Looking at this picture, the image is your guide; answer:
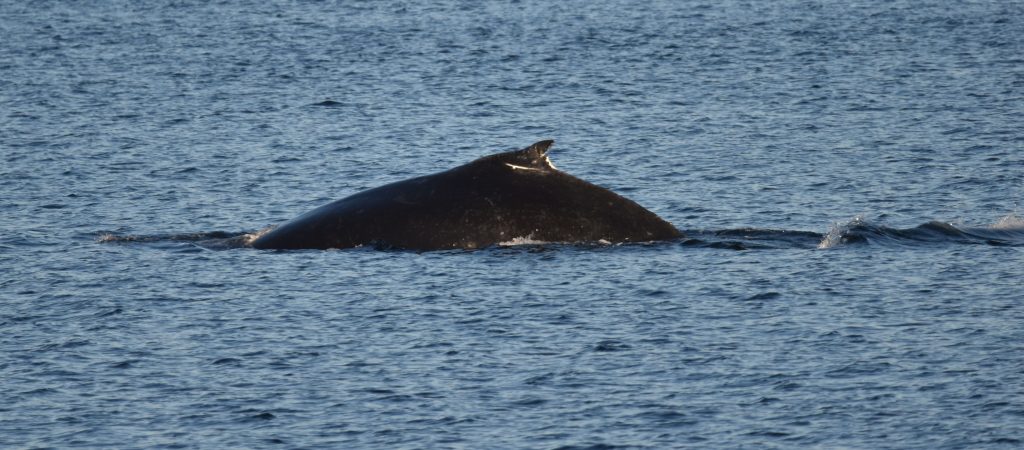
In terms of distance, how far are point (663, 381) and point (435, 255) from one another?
6.01 m

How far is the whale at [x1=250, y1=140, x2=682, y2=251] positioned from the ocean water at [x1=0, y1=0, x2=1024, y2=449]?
0.26 m

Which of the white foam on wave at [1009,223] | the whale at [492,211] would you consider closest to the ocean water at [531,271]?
the whale at [492,211]

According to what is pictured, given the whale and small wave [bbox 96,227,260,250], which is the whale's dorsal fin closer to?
the whale

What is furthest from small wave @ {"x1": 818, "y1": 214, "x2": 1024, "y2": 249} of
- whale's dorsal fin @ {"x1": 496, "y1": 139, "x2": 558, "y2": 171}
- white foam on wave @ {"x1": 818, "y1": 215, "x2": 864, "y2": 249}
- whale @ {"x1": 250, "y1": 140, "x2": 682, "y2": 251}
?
whale's dorsal fin @ {"x1": 496, "y1": 139, "x2": 558, "y2": 171}

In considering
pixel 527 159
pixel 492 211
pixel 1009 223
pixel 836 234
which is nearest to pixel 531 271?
pixel 492 211

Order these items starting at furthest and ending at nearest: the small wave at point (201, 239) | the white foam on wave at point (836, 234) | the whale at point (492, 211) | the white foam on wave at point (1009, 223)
Answer: the white foam on wave at point (1009, 223) < the small wave at point (201, 239) < the white foam on wave at point (836, 234) < the whale at point (492, 211)

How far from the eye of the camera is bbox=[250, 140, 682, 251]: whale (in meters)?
22.4

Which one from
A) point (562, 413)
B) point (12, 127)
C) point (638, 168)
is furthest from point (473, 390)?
point (12, 127)

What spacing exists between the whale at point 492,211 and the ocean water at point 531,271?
0.26 metres

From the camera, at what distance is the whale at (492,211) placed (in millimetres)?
22391

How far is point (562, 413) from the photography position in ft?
54.7

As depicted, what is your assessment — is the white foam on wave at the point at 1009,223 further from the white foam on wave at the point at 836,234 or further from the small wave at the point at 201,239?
the small wave at the point at 201,239

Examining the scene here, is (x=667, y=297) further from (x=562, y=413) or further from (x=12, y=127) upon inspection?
(x=12, y=127)

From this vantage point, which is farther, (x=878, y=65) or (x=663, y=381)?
(x=878, y=65)
